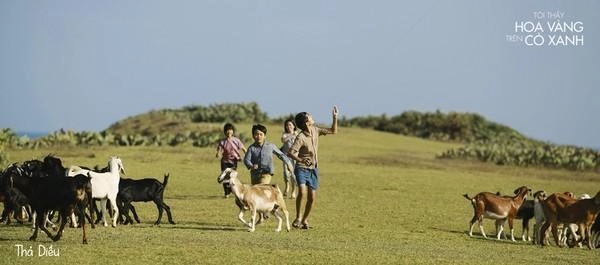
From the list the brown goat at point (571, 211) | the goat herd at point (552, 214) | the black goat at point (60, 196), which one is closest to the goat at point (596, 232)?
the goat herd at point (552, 214)

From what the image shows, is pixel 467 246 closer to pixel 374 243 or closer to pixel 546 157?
pixel 374 243

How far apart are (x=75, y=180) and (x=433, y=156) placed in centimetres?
3344

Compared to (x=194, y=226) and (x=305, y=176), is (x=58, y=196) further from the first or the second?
(x=305, y=176)

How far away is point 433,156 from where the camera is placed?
4681cm

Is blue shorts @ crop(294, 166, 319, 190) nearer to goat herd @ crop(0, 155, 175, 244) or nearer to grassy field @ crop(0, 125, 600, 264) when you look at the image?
grassy field @ crop(0, 125, 600, 264)

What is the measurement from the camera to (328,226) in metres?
18.9

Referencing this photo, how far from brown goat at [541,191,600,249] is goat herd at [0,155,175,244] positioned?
22.8 ft

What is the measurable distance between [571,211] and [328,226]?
181 inches

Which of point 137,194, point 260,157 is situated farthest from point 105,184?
point 260,157

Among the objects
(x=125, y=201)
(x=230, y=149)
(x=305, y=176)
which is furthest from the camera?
(x=230, y=149)

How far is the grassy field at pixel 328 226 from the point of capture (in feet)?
47.0

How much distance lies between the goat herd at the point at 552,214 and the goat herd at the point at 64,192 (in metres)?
6.24

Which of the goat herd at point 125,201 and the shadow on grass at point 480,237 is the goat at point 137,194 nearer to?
the goat herd at point 125,201

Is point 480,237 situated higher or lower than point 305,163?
lower
